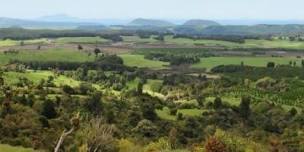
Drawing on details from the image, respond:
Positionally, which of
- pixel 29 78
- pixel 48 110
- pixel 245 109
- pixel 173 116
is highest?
pixel 48 110

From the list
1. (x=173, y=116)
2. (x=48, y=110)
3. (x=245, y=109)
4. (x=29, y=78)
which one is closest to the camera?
(x=48, y=110)

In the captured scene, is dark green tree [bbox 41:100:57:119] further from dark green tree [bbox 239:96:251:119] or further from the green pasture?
dark green tree [bbox 239:96:251:119]

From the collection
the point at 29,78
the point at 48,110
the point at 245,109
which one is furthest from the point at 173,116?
the point at 29,78

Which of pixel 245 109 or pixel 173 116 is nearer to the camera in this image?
pixel 173 116

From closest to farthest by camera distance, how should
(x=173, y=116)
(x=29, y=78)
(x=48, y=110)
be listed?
(x=48, y=110) → (x=173, y=116) → (x=29, y=78)

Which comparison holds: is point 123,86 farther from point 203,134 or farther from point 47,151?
point 47,151

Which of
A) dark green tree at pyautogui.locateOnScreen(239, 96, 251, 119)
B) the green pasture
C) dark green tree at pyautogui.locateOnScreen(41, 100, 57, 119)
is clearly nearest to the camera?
dark green tree at pyautogui.locateOnScreen(41, 100, 57, 119)

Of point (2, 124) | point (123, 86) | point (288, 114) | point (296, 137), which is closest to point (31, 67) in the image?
point (123, 86)

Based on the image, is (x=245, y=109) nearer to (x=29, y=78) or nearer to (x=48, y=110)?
(x=48, y=110)

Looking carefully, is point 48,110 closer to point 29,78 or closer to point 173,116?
point 173,116

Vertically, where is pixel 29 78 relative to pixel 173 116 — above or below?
above

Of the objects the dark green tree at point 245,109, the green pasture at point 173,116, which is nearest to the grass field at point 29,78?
the green pasture at point 173,116

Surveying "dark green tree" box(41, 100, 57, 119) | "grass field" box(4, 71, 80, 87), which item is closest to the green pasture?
"dark green tree" box(41, 100, 57, 119)
